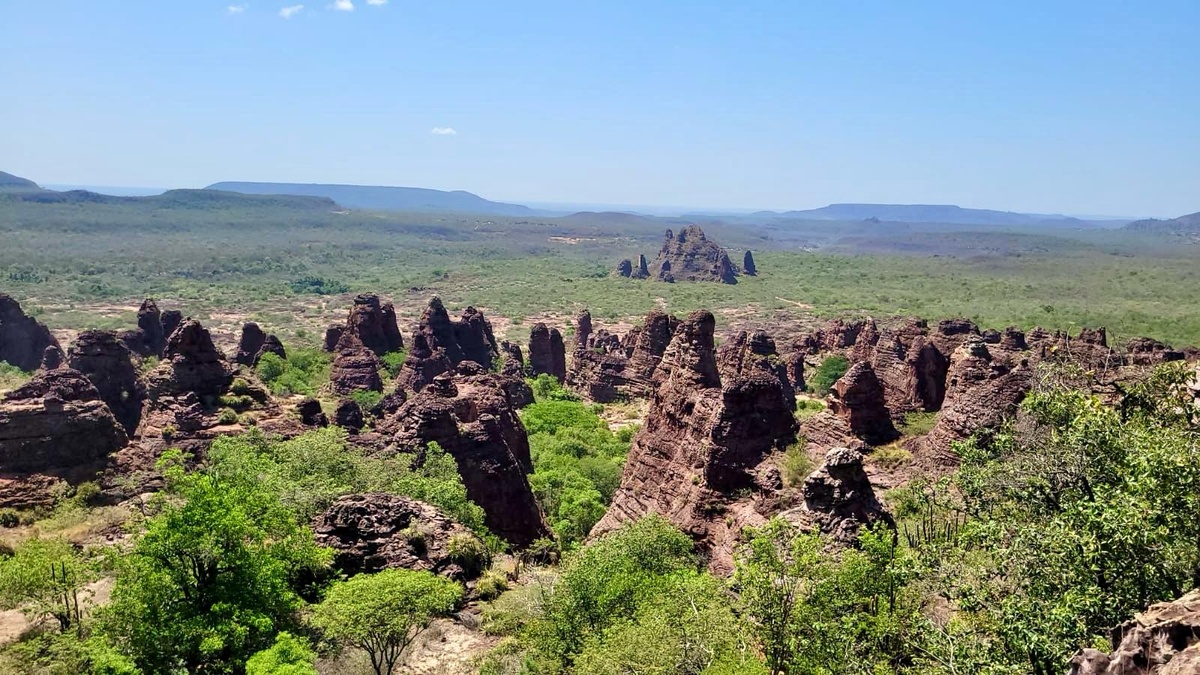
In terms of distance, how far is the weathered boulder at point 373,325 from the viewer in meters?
79.1

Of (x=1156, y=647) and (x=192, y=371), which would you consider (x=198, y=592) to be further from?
(x=192, y=371)

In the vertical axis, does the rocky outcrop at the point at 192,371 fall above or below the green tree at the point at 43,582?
above

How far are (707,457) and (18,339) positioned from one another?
72.6 metres

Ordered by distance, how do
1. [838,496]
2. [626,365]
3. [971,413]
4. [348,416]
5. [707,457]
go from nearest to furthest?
[838,496] < [707,457] < [971,413] < [348,416] < [626,365]

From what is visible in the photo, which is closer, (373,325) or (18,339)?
(18,339)

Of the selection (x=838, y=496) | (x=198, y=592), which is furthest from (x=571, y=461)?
(x=198, y=592)

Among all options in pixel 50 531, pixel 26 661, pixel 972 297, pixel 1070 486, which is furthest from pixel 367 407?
pixel 972 297

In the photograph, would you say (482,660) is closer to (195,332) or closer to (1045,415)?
(1045,415)

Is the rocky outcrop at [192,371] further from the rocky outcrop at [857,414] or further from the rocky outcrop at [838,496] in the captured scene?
the rocky outcrop at [838,496]

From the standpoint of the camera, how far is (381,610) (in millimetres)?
20422

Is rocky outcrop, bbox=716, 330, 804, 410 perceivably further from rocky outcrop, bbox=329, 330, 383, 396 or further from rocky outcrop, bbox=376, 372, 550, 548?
rocky outcrop, bbox=329, 330, 383, 396

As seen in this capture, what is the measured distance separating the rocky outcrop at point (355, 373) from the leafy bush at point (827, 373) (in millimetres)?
44367

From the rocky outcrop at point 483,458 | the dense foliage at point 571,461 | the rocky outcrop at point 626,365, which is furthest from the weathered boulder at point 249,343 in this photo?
the rocky outcrop at point 483,458

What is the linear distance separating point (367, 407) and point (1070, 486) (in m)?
53.4
